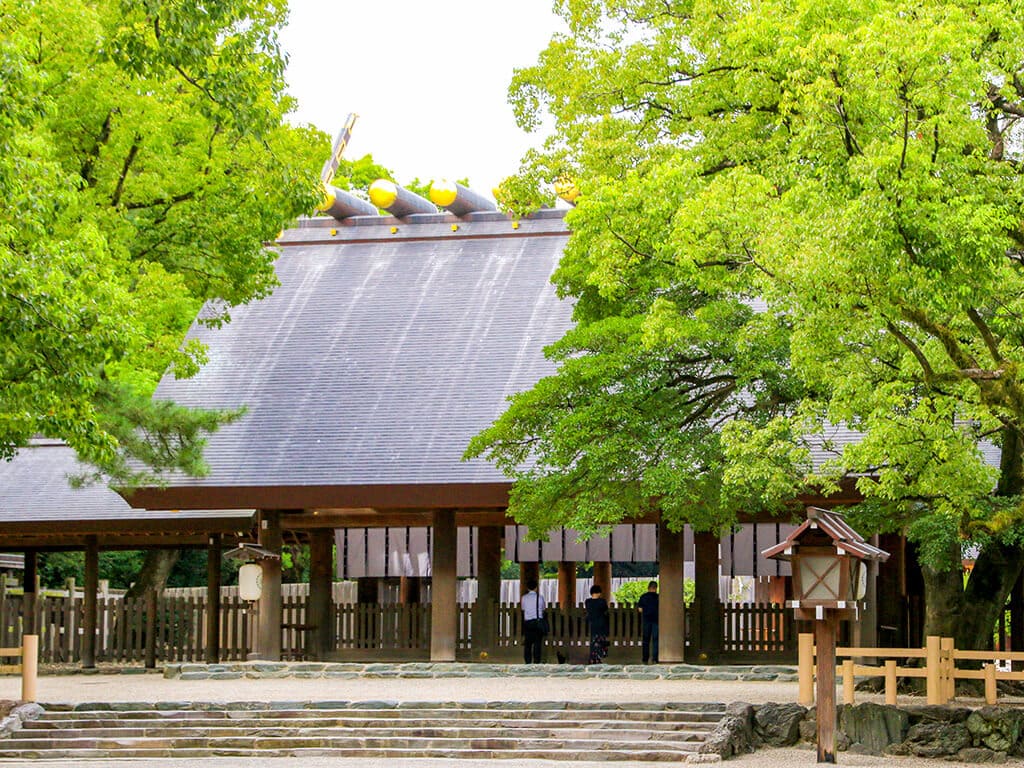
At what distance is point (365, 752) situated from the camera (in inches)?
638

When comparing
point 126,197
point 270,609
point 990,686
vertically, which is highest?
point 126,197

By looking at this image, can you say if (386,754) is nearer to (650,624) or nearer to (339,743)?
(339,743)

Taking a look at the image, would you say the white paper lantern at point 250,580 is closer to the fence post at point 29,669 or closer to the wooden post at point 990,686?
the fence post at point 29,669

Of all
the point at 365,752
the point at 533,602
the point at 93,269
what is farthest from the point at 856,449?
the point at 533,602

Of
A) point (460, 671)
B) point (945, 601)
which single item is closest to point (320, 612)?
point (460, 671)

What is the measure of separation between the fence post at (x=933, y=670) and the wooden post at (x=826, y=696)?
5.56ft

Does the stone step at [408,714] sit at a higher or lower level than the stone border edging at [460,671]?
lower

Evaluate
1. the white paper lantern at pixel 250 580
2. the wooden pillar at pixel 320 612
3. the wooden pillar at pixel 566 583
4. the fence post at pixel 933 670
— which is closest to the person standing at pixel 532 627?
the wooden pillar at pixel 320 612

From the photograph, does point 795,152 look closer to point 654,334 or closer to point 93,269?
point 654,334

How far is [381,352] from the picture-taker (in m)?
26.2

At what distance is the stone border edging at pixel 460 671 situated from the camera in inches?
840

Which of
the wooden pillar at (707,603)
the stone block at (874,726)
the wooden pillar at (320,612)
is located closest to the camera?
the stone block at (874,726)

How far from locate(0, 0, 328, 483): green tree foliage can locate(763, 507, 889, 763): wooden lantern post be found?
6.85 metres

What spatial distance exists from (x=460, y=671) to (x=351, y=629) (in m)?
3.63
